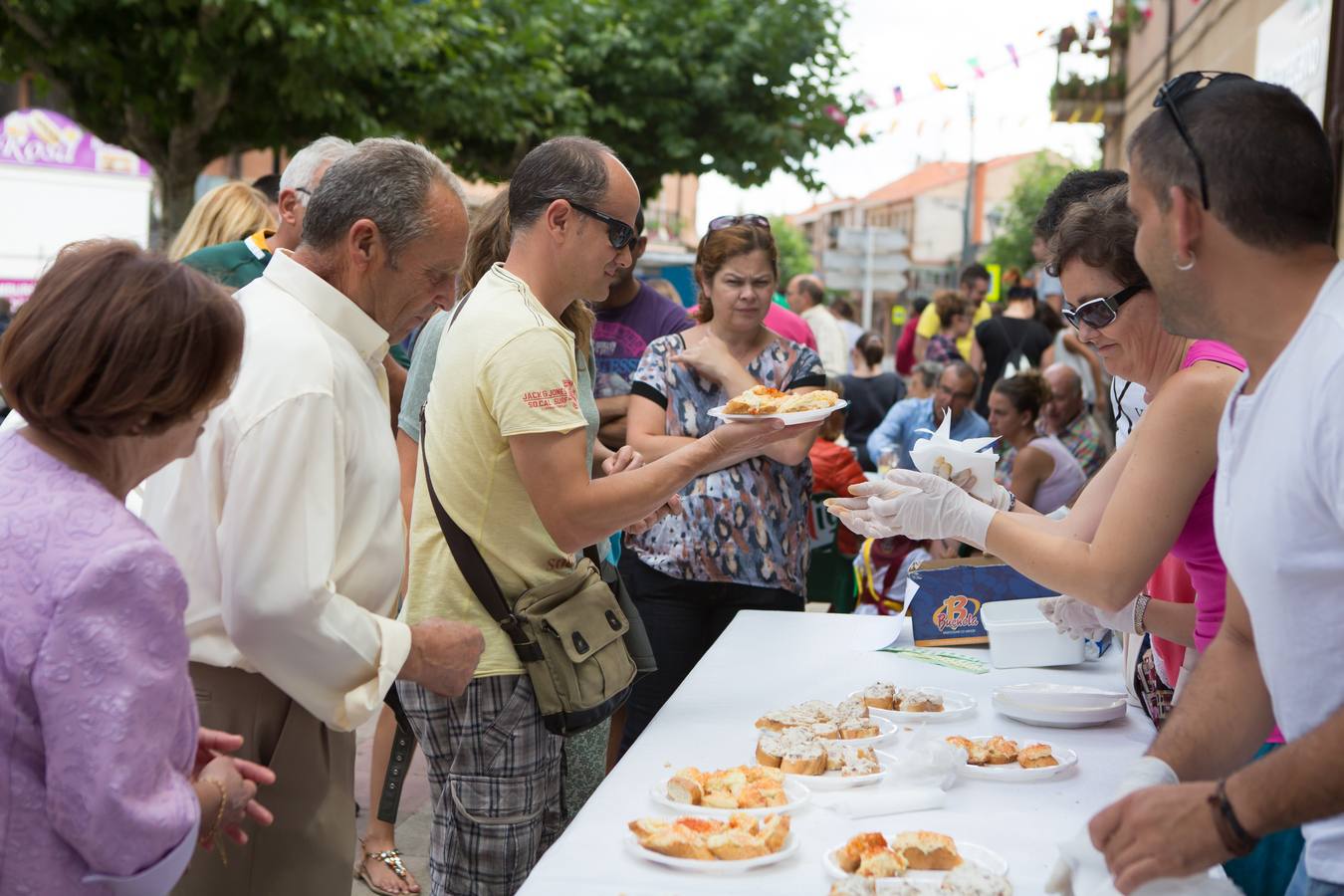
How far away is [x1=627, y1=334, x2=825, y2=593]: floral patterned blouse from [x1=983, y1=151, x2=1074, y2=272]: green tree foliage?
51278 millimetres

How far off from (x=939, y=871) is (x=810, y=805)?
33cm

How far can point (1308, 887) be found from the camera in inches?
67.2

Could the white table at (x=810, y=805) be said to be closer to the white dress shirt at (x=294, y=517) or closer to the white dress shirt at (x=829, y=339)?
the white dress shirt at (x=294, y=517)

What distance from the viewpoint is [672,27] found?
17516 mm

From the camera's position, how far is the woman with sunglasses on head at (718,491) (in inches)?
153

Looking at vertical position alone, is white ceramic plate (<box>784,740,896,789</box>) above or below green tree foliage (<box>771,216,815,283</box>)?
above

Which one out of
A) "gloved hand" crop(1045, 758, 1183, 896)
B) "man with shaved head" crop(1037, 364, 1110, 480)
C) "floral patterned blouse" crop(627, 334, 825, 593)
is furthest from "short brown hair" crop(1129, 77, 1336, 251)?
"man with shaved head" crop(1037, 364, 1110, 480)

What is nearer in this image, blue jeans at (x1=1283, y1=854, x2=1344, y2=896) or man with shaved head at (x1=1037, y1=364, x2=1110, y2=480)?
blue jeans at (x1=1283, y1=854, x2=1344, y2=896)

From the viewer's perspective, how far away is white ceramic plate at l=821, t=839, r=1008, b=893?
186 cm

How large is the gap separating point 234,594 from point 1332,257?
5.30ft

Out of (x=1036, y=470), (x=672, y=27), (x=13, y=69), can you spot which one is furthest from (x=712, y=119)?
(x=1036, y=470)

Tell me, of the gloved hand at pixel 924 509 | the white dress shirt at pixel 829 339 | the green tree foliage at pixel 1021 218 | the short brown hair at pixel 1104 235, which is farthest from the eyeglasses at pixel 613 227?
the green tree foliage at pixel 1021 218

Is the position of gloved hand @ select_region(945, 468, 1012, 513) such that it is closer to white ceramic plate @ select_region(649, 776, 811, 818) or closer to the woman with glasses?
white ceramic plate @ select_region(649, 776, 811, 818)

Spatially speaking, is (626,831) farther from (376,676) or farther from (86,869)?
(86,869)
